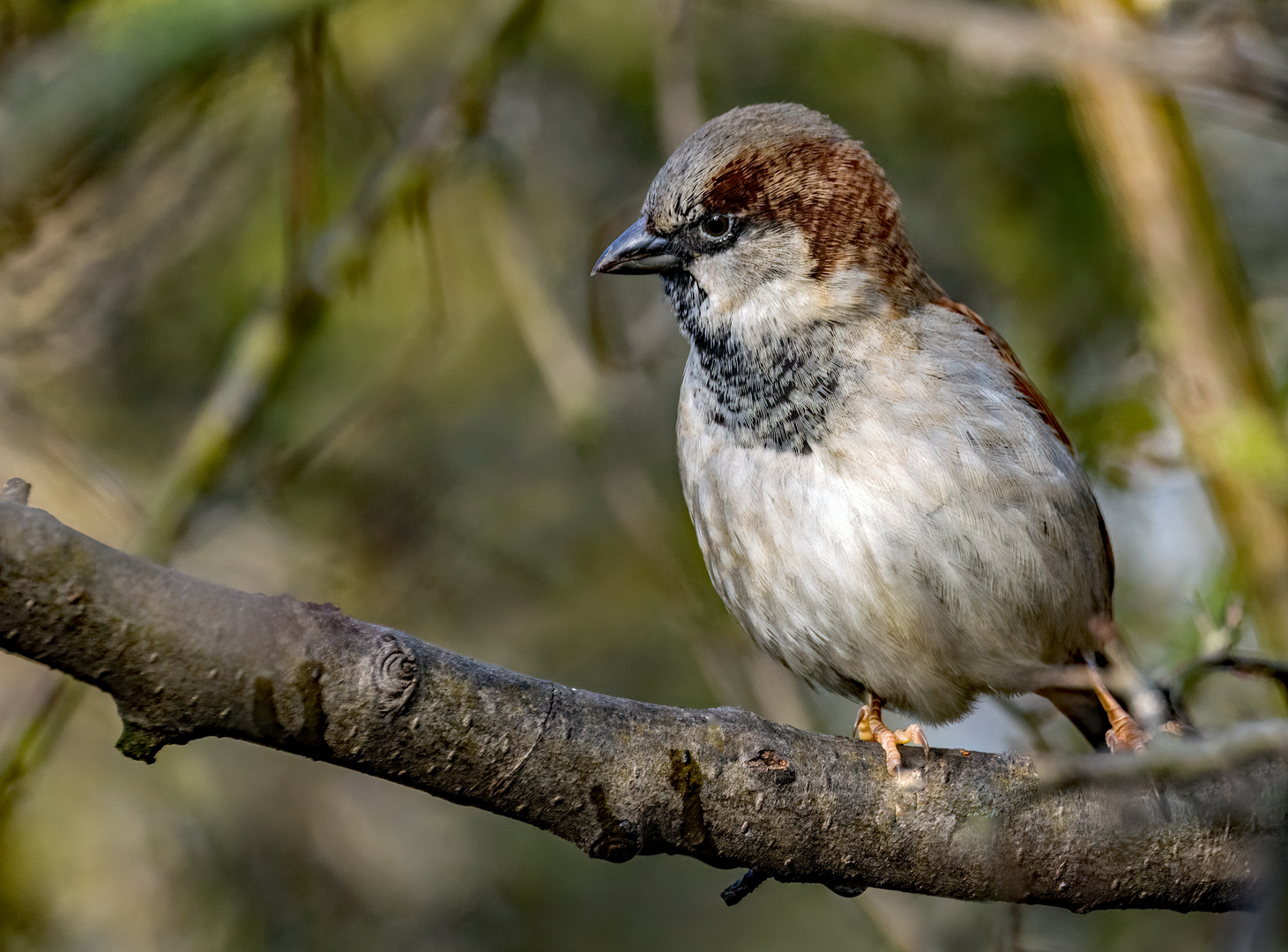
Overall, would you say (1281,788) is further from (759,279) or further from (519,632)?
(519,632)

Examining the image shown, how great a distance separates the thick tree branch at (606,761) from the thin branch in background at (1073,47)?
1.25 m

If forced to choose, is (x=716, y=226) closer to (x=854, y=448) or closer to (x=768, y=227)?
(x=768, y=227)

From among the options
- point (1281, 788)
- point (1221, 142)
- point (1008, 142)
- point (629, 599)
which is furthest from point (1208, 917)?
point (1221, 142)

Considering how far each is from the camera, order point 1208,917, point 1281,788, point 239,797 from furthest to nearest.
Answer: point 239,797, point 1208,917, point 1281,788

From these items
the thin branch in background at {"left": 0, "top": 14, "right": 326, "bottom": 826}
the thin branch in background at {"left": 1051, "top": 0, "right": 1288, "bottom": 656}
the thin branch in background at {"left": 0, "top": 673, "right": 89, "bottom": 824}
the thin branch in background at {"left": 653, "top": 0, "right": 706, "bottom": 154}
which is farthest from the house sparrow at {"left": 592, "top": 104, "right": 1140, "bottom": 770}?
the thin branch in background at {"left": 0, "top": 673, "right": 89, "bottom": 824}

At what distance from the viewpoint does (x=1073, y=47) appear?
2838 millimetres

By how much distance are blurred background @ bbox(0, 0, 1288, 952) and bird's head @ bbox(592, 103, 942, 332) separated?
491 mm

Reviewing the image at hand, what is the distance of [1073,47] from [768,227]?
81 centimetres

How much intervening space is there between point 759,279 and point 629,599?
246cm

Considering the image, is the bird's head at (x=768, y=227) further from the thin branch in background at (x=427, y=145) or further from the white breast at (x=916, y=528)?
the thin branch in background at (x=427, y=145)

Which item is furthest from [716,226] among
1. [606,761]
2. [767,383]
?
[606,761]

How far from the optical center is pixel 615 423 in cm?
439

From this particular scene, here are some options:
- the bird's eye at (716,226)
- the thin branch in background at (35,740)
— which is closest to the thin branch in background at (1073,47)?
the bird's eye at (716,226)

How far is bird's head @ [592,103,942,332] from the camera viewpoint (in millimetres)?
3170
